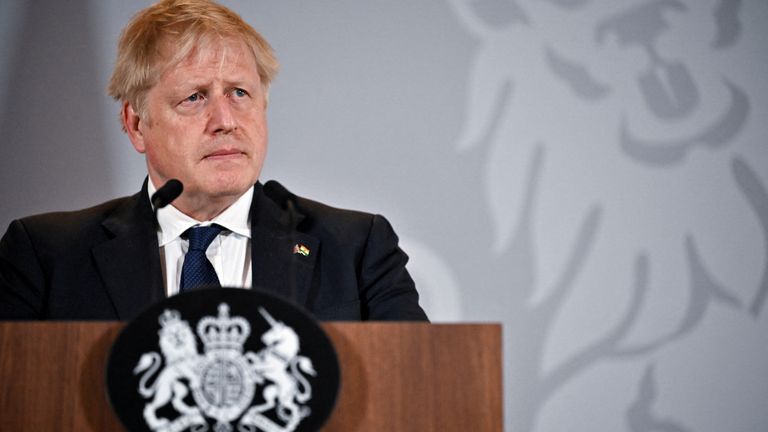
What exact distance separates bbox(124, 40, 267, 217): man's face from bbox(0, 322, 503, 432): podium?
0.83 m

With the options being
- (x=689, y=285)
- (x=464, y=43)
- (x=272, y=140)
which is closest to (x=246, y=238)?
(x=272, y=140)

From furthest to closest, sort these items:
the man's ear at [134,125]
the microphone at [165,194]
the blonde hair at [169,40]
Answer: the man's ear at [134,125]
the blonde hair at [169,40]
the microphone at [165,194]

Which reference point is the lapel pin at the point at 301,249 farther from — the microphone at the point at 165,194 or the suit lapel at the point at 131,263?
the microphone at the point at 165,194

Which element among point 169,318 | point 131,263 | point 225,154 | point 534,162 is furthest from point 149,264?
point 534,162

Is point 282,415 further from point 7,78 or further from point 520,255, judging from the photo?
point 7,78

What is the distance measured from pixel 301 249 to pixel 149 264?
0.32 metres

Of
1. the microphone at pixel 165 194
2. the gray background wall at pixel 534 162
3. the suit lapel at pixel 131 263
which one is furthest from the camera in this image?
the gray background wall at pixel 534 162

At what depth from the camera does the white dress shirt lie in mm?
1940

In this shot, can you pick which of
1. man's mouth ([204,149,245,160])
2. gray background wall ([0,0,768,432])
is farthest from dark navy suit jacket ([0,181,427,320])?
gray background wall ([0,0,768,432])

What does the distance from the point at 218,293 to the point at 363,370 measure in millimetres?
209

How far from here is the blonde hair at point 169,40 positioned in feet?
6.73

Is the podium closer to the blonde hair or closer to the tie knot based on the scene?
the tie knot

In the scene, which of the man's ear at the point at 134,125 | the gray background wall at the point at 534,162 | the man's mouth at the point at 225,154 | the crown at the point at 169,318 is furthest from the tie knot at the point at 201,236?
the crown at the point at 169,318

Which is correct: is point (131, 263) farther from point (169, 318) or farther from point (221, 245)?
point (169, 318)
